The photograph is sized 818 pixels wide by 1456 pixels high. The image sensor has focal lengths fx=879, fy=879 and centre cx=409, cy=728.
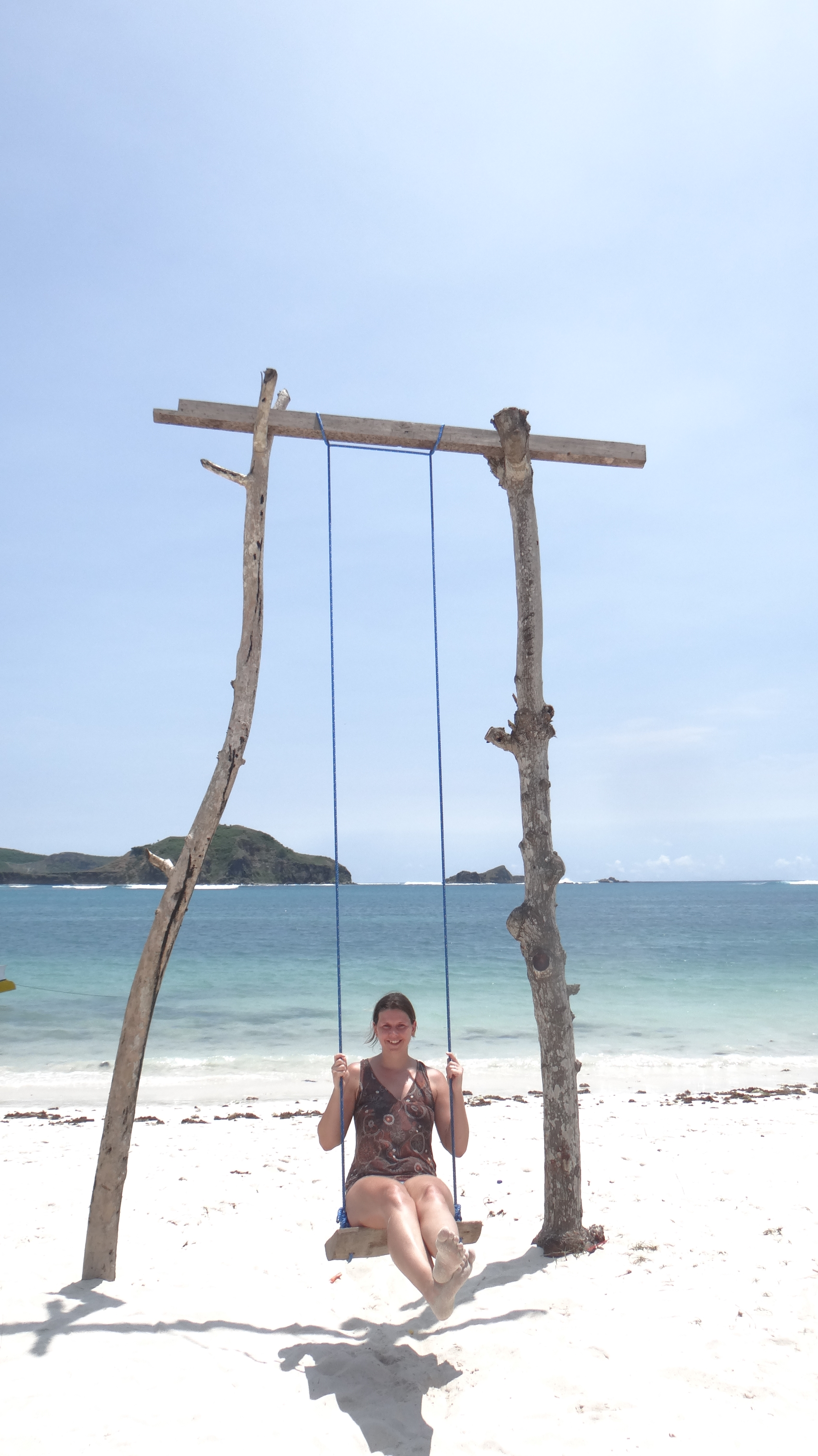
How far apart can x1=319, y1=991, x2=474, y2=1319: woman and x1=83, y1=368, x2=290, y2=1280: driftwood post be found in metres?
0.84

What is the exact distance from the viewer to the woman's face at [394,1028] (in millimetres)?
3641

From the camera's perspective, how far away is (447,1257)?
9.15ft

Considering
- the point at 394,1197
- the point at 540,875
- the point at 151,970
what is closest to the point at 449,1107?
the point at 394,1197

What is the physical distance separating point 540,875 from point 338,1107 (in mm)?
1377

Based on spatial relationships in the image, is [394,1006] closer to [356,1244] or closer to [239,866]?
[356,1244]

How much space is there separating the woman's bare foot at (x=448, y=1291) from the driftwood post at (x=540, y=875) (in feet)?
4.21

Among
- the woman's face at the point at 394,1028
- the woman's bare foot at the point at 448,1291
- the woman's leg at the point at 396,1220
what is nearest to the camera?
the woman's bare foot at the point at 448,1291

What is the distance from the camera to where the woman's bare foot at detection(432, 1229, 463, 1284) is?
277 centimetres

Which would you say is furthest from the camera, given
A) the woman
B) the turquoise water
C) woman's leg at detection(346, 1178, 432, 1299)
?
the turquoise water

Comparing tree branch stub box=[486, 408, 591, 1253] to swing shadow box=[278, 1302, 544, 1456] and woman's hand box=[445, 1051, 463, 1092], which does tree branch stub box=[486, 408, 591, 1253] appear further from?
swing shadow box=[278, 1302, 544, 1456]

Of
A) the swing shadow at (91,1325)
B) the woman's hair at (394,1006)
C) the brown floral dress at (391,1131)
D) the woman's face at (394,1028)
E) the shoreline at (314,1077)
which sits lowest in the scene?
the shoreline at (314,1077)

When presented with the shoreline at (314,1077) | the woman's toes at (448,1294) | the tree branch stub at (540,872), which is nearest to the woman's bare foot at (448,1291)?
the woman's toes at (448,1294)

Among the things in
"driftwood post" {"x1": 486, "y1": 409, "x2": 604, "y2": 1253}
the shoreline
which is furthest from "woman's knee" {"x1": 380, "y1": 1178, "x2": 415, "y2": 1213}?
the shoreline

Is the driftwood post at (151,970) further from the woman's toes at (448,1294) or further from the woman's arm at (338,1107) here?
the woman's toes at (448,1294)
